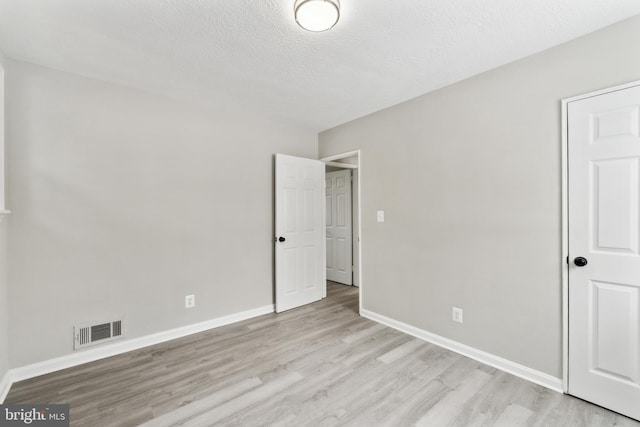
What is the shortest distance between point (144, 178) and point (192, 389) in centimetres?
189

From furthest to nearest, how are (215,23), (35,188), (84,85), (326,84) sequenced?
(326,84) < (84,85) < (35,188) < (215,23)

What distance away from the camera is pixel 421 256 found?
2.88 metres

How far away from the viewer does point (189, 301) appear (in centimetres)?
299

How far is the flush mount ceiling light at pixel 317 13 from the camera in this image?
152 centimetres

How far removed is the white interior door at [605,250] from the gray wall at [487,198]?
11 centimetres

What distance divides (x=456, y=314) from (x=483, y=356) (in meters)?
0.37

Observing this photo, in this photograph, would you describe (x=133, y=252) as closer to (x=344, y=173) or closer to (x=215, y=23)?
(x=215, y=23)

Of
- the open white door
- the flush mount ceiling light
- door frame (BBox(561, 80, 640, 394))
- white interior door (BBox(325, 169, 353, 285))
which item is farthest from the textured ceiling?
white interior door (BBox(325, 169, 353, 285))

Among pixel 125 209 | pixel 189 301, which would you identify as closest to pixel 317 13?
pixel 125 209

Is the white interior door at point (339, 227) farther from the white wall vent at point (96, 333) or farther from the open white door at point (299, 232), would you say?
the white wall vent at point (96, 333)

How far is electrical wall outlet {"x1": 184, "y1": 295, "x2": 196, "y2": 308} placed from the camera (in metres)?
2.97

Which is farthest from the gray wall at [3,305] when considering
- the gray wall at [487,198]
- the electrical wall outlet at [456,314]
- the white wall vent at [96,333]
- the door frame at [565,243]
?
the door frame at [565,243]

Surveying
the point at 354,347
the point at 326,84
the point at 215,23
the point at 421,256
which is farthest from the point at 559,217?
the point at 215,23

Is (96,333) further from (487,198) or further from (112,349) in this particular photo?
(487,198)
